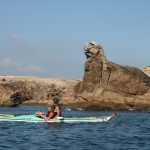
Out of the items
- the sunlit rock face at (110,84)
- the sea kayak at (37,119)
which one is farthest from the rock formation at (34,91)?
the sea kayak at (37,119)

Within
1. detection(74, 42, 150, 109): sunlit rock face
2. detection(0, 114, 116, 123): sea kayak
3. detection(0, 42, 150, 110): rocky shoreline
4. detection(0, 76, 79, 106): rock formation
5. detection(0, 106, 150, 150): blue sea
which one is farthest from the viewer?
detection(0, 76, 79, 106): rock formation

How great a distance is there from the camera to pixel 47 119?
29188mm

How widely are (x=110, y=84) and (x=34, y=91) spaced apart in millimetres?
39558

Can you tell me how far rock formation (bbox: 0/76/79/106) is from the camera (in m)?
64.5

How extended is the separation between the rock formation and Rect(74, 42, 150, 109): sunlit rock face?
12.5 feet

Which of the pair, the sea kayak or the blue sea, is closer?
the blue sea

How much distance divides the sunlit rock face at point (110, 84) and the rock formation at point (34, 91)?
12.5 feet

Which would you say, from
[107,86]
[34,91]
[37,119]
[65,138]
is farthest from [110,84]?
[34,91]

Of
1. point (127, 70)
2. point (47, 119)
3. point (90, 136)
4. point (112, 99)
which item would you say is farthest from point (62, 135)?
point (127, 70)

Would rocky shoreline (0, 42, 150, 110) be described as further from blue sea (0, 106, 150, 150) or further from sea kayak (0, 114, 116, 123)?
blue sea (0, 106, 150, 150)

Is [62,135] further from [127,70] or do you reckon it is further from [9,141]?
[127,70]

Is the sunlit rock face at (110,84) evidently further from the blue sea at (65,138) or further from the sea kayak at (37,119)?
the blue sea at (65,138)

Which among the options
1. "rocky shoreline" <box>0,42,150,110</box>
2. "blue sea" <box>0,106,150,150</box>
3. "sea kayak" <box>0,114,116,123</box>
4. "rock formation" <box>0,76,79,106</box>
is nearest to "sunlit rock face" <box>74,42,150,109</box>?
"rocky shoreline" <box>0,42,150,110</box>

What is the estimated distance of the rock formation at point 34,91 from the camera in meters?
64.5
